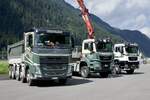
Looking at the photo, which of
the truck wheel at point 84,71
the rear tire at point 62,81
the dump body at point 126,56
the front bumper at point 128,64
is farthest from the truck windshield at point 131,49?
the rear tire at point 62,81

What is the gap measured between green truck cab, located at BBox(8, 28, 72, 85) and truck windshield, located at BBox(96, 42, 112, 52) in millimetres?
5793

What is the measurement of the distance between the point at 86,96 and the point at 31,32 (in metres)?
7.11

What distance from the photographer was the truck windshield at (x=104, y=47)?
95.9ft

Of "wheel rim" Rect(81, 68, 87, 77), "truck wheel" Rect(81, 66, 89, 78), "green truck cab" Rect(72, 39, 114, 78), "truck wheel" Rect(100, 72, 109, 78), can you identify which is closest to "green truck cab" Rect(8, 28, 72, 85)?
"green truck cab" Rect(72, 39, 114, 78)

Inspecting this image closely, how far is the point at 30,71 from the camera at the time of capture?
77.0 ft

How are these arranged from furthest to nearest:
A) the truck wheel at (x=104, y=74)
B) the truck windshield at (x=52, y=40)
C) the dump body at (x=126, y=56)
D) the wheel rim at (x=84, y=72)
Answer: the dump body at (x=126, y=56), the truck wheel at (x=104, y=74), the wheel rim at (x=84, y=72), the truck windshield at (x=52, y=40)

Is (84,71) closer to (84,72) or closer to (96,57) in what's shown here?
(84,72)

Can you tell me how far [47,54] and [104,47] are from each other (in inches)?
304

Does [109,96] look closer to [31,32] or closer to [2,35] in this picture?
[31,32]

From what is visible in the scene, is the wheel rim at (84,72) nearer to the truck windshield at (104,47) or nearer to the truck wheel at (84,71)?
the truck wheel at (84,71)

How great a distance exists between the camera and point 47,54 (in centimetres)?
2258

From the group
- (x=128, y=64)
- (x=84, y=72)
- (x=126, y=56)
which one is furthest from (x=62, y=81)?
(x=128, y=64)

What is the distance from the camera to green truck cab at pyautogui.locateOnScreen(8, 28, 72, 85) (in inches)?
890

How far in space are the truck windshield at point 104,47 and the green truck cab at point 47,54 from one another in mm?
5793
